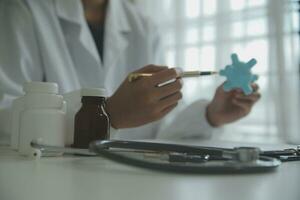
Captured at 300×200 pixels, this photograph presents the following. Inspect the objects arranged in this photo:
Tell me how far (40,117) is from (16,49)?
0.52m

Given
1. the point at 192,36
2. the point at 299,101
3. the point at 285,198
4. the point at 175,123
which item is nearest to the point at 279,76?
the point at 299,101

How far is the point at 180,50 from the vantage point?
5.65ft

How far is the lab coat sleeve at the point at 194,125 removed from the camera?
0.92m

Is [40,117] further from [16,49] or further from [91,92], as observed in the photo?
[16,49]

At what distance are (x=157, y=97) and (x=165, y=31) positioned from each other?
3.97 ft

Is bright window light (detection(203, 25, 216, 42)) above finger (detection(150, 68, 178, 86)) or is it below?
above

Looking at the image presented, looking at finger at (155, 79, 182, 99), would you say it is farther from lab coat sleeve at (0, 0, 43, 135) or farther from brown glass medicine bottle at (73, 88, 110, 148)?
lab coat sleeve at (0, 0, 43, 135)

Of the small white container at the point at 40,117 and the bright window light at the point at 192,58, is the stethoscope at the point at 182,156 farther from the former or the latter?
the bright window light at the point at 192,58

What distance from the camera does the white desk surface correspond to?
0.85 feet

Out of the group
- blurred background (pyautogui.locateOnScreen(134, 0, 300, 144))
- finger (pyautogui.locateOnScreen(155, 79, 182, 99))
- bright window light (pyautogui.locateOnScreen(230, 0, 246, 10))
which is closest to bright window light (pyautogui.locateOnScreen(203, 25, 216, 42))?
blurred background (pyautogui.locateOnScreen(134, 0, 300, 144))

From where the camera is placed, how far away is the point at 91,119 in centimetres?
47

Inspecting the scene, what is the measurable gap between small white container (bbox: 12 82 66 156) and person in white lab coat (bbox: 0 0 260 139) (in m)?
0.20

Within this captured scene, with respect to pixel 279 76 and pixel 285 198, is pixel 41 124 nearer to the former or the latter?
pixel 285 198

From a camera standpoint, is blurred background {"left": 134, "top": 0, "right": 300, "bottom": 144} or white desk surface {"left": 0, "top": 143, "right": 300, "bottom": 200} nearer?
white desk surface {"left": 0, "top": 143, "right": 300, "bottom": 200}
